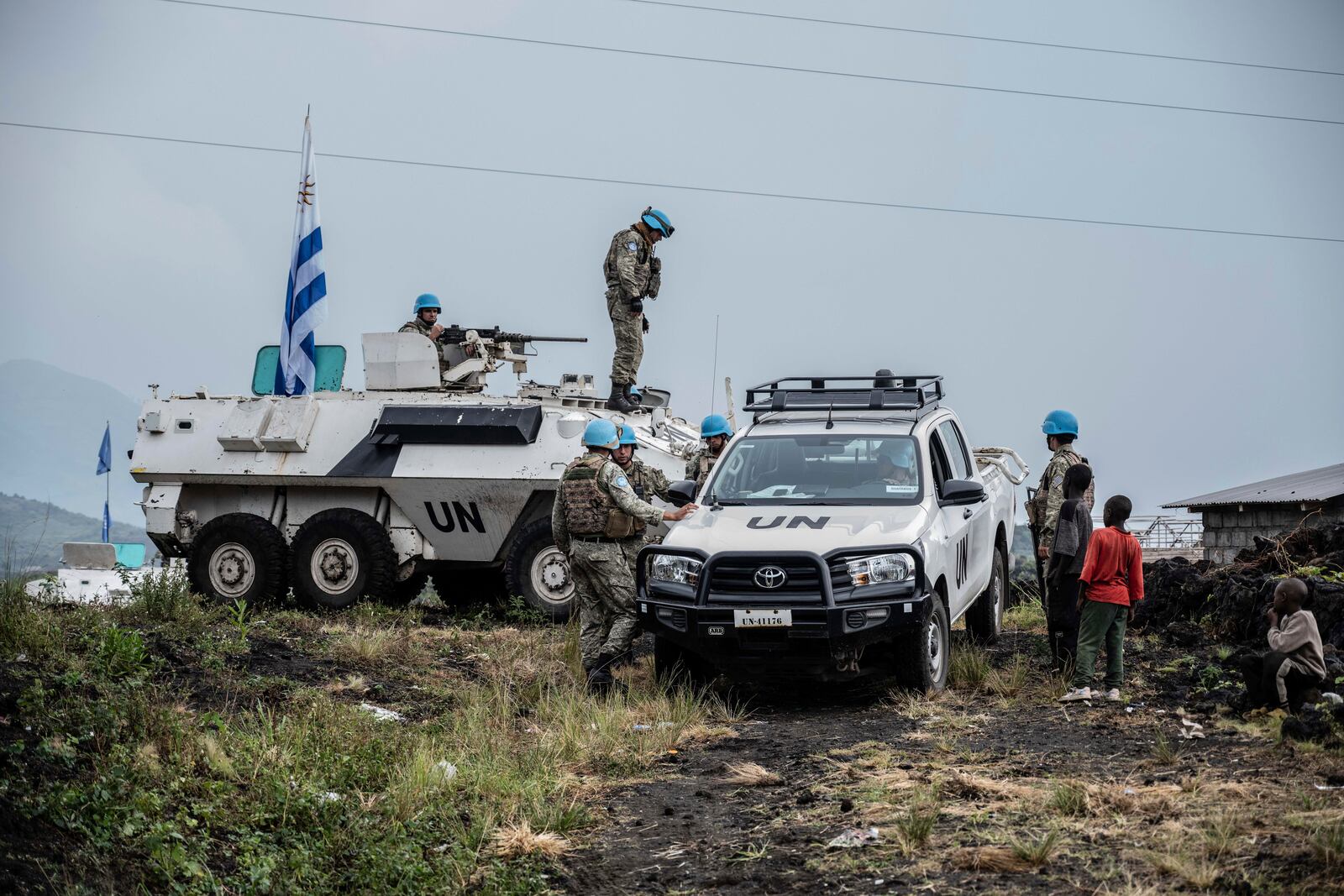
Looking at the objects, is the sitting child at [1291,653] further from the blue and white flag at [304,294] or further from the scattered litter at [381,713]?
the blue and white flag at [304,294]

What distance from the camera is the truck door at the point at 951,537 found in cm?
904

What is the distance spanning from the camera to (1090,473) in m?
8.93

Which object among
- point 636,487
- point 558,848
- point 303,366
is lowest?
point 558,848

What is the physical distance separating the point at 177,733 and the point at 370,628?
596 centimetres

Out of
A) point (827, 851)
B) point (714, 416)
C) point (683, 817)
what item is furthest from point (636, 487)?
point (827, 851)

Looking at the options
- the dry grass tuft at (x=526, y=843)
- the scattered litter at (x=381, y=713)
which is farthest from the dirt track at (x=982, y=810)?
the scattered litter at (x=381, y=713)

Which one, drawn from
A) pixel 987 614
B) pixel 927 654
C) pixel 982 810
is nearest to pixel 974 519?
pixel 987 614

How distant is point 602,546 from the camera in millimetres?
9234

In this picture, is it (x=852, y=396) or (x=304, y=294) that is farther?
(x=304, y=294)

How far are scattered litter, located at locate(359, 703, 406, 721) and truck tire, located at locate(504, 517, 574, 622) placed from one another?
4468 millimetres

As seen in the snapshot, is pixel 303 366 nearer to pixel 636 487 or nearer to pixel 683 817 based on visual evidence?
pixel 636 487

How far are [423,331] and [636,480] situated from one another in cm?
438

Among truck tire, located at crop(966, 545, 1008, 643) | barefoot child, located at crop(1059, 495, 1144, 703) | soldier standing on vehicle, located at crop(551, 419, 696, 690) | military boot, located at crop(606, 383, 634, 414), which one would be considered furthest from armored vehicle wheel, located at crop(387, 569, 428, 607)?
barefoot child, located at crop(1059, 495, 1144, 703)

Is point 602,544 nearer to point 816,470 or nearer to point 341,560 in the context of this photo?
point 816,470
